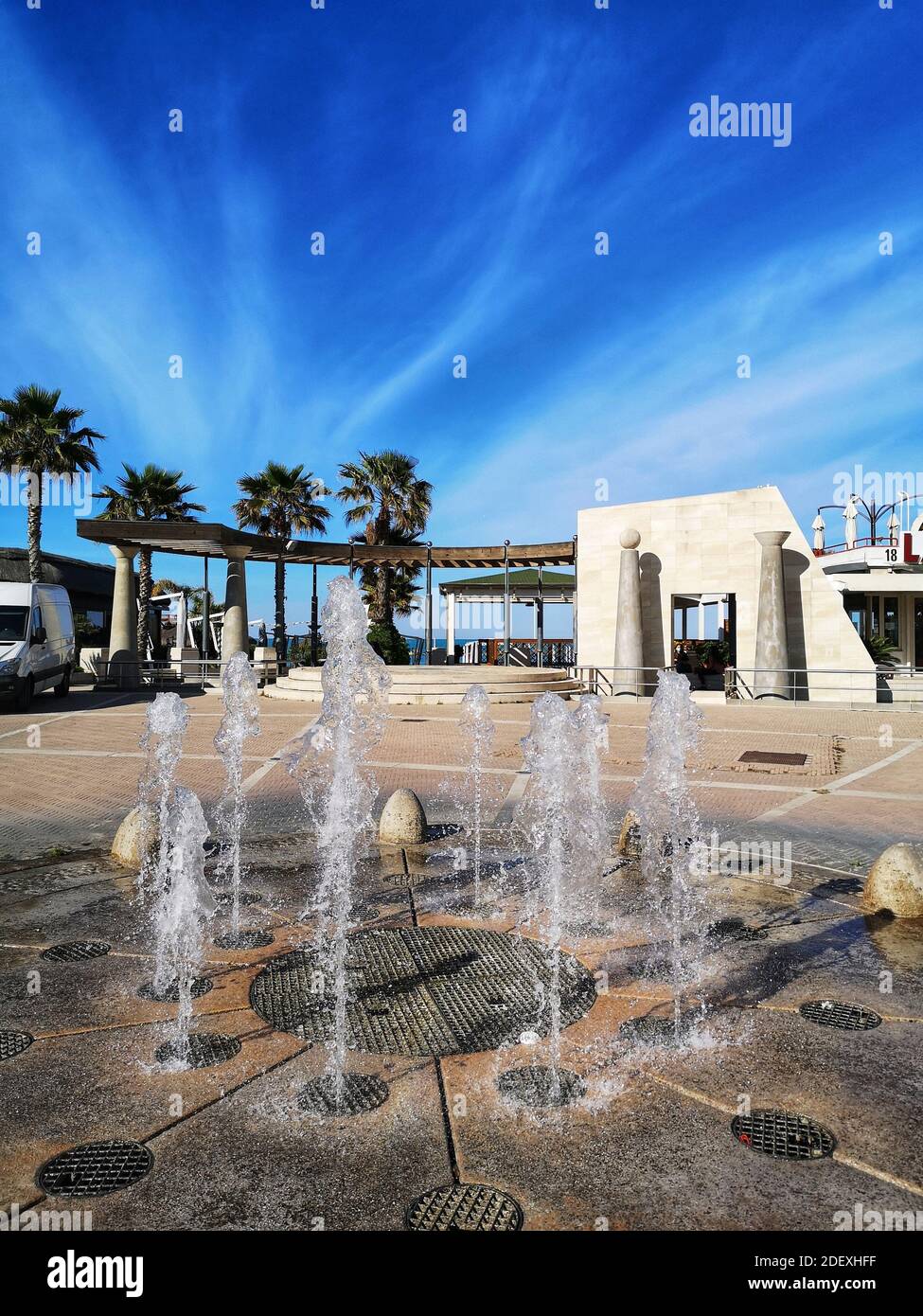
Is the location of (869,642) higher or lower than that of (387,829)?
higher

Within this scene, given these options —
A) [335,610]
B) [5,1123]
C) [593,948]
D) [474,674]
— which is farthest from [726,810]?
[474,674]

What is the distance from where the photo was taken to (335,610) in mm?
5938

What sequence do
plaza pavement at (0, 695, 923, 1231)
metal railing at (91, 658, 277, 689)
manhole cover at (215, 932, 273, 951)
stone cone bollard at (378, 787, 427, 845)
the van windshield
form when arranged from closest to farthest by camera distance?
plaza pavement at (0, 695, 923, 1231)
manhole cover at (215, 932, 273, 951)
stone cone bollard at (378, 787, 427, 845)
the van windshield
metal railing at (91, 658, 277, 689)

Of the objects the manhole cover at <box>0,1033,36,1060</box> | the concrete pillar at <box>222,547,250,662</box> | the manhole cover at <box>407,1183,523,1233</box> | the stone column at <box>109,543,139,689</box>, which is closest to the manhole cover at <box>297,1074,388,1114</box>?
the manhole cover at <box>407,1183,523,1233</box>

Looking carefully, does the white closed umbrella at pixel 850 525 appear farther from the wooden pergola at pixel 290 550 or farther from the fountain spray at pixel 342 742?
the fountain spray at pixel 342 742

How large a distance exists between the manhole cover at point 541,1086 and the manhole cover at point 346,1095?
0.51 metres

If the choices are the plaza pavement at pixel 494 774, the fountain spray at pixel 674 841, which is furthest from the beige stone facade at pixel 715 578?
the fountain spray at pixel 674 841

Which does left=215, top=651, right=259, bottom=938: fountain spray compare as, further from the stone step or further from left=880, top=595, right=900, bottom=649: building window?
left=880, top=595, right=900, bottom=649: building window

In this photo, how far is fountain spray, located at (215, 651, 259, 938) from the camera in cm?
613

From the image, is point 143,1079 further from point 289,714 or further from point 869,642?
point 869,642

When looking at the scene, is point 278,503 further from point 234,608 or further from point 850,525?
point 850,525

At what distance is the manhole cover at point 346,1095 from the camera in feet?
10.6

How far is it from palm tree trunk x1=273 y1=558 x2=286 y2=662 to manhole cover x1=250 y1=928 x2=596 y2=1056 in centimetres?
2480
